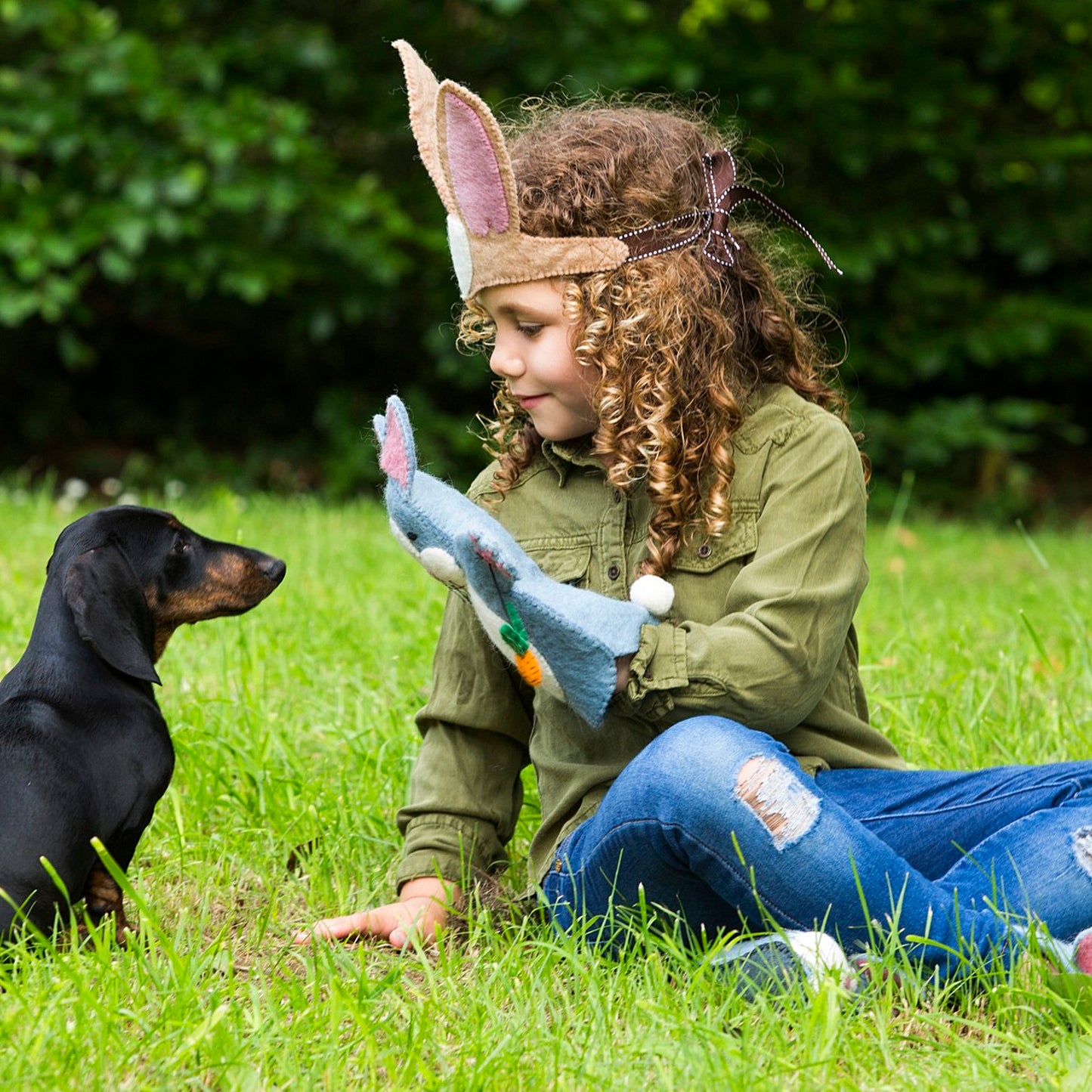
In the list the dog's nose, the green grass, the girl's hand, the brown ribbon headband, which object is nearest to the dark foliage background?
the green grass

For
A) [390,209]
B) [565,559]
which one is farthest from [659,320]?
[390,209]

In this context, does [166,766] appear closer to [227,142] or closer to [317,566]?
[317,566]

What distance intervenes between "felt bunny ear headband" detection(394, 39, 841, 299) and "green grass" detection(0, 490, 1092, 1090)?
1.08 metres

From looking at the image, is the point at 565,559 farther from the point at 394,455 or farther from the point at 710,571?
the point at 394,455

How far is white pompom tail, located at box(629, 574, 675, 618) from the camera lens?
2211 millimetres

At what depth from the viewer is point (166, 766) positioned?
90.0 inches

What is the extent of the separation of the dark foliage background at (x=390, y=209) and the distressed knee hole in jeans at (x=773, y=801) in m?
4.94

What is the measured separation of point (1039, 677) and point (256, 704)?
195 cm

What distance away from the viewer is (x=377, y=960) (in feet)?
7.31

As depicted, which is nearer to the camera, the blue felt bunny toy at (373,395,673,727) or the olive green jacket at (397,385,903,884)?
the blue felt bunny toy at (373,395,673,727)

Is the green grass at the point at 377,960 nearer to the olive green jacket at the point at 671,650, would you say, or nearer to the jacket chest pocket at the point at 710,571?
the olive green jacket at the point at 671,650

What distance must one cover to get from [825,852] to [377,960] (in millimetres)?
726

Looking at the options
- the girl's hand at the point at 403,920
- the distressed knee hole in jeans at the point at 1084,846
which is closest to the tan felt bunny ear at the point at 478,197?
the girl's hand at the point at 403,920

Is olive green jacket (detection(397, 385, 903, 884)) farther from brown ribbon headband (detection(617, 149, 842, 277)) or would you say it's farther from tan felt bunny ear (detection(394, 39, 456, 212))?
tan felt bunny ear (detection(394, 39, 456, 212))
